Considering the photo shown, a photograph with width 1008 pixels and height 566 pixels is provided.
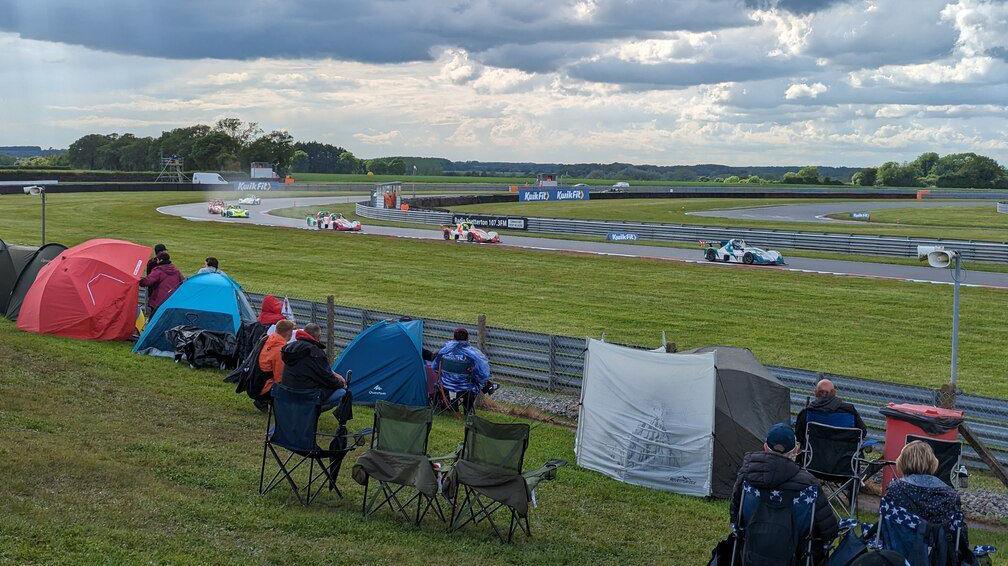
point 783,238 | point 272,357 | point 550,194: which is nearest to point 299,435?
point 272,357

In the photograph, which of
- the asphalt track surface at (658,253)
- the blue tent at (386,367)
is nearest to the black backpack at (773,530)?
the blue tent at (386,367)

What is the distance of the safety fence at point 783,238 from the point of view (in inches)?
1487

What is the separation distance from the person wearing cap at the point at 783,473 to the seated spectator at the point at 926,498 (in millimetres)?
395

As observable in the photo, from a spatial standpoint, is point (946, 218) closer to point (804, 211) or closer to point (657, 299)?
point (804, 211)

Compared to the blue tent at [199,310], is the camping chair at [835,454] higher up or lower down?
lower down

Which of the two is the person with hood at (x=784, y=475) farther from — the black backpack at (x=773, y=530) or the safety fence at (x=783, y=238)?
the safety fence at (x=783, y=238)

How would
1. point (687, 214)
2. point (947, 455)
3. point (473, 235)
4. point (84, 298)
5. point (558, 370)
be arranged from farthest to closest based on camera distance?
point (687, 214), point (473, 235), point (84, 298), point (558, 370), point (947, 455)

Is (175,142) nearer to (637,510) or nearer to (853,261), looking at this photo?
(853,261)

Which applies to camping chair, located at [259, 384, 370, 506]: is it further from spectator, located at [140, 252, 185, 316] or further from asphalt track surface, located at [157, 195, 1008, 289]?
asphalt track surface, located at [157, 195, 1008, 289]

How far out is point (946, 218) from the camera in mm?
70812

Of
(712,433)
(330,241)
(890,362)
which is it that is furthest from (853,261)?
(712,433)

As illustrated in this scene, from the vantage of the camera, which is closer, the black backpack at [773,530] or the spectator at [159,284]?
the black backpack at [773,530]

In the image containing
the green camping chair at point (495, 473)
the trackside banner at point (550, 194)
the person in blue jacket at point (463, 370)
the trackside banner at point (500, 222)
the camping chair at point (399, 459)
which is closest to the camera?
the green camping chair at point (495, 473)

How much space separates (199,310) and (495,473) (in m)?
9.01
